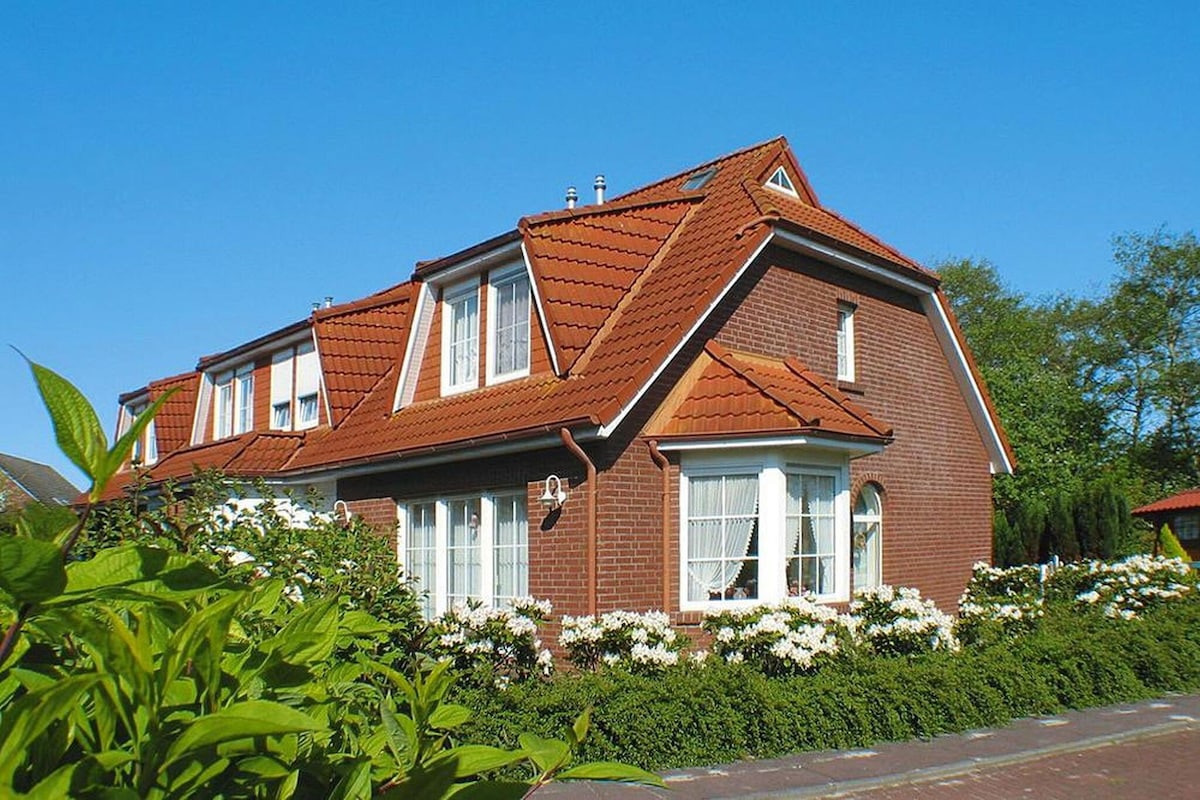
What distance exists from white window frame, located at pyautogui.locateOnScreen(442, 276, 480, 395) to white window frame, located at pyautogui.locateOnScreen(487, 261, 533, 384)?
373mm

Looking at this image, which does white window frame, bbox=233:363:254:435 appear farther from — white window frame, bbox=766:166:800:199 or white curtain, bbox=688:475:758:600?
white curtain, bbox=688:475:758:600

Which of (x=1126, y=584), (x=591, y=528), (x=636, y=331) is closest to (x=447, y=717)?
(x=591, y=528)

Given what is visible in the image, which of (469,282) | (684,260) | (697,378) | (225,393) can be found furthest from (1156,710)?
(225,393)

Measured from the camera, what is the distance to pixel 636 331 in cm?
1366

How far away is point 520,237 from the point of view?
47.4 ft

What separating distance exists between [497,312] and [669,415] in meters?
3.44

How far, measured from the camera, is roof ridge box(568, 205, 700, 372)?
13.9 meters

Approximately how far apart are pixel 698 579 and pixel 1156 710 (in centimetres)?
540

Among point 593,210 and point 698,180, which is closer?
point 593,210

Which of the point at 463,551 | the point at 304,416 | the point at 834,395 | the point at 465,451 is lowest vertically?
the point at 463,551

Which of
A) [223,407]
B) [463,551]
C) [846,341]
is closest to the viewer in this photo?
[463,551]

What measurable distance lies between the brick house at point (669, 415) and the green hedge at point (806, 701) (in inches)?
84.8

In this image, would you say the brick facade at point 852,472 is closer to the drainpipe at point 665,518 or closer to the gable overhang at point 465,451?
the drainpipe at point 665,518

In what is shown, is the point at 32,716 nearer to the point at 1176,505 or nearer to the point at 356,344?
the point at 356,344
